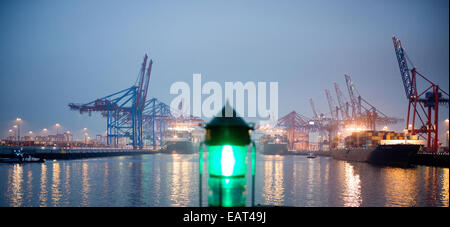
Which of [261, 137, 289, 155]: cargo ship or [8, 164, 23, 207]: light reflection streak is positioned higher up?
[8, 164, 23, 207]: light reflection streak

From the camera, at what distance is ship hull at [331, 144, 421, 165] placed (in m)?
67.9

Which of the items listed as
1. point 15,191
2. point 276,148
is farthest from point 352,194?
point 276,148

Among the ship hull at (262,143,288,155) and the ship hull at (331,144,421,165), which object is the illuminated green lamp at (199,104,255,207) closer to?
the ship hull at (331,144,421,165)

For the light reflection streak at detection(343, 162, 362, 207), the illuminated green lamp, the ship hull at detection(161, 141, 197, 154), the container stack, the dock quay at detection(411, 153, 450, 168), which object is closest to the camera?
the illuminated green lamp

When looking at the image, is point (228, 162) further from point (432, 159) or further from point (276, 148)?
point (276, 148)

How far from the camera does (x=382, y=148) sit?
247ft

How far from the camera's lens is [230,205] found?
1000cm

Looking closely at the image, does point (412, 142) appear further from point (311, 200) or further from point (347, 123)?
point (347, 123)

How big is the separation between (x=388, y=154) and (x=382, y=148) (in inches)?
109

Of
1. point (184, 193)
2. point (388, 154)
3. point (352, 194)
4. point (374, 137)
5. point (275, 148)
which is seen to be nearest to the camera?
point (184, 193)

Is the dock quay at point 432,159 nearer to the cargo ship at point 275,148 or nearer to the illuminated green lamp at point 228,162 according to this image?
the illuminated green lamp at point 228,162

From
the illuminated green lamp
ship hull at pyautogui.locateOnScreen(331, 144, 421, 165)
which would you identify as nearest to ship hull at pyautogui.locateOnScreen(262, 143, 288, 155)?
ship hull at pyautogui.locateOnScreen(331, 144, 421, 165)
